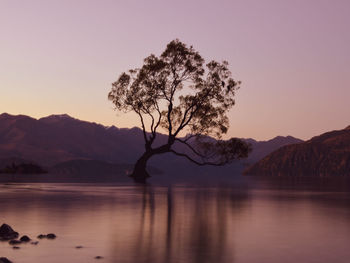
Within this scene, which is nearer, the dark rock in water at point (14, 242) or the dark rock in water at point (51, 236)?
the dark rock in water at point (14, 242)

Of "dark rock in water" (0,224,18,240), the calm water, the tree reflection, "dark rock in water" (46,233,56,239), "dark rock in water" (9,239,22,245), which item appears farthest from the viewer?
"dark rock in water" (46,233,56,239)

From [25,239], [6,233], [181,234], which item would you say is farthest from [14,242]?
[181,234]

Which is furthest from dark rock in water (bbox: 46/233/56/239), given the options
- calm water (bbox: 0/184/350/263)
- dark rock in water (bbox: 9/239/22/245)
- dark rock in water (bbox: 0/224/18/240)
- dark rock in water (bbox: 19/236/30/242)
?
dark rock in water (bbox: 9/239/22/245)

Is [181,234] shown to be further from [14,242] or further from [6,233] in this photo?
[6,233]

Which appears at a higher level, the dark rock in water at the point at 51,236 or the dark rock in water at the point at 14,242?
the dark rock in water at the point at 51,236

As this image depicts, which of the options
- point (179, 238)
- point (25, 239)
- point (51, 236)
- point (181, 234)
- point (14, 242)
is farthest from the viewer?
point (181, 234)

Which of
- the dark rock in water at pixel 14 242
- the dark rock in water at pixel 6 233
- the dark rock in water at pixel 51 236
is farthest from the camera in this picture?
the dark rock in water at pixel 51 236

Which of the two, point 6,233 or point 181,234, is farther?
point 181,234

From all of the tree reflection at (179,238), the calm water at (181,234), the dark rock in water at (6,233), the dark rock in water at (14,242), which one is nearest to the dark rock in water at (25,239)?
the dark rock in water at (14,242)

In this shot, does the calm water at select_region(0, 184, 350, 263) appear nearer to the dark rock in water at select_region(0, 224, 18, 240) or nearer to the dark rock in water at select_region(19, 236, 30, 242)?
the dark rock in water at select_region(19, 236, 30, 242)

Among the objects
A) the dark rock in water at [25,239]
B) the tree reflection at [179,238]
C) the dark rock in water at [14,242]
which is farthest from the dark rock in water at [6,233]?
the tree reflection at [179,238]

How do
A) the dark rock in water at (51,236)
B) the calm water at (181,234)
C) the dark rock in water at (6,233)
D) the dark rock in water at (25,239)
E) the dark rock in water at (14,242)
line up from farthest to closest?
the dark rock in water at (51,236) → the dark rock in water at (6,233) → the dark rock in water at (25,239) → the dark rock in water at (14,242) → the calm water at (181,234)

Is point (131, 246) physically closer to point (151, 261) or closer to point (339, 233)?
point (151, 261)

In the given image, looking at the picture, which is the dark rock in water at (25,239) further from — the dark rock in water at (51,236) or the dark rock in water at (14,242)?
the dark rock in water at (51,236)
